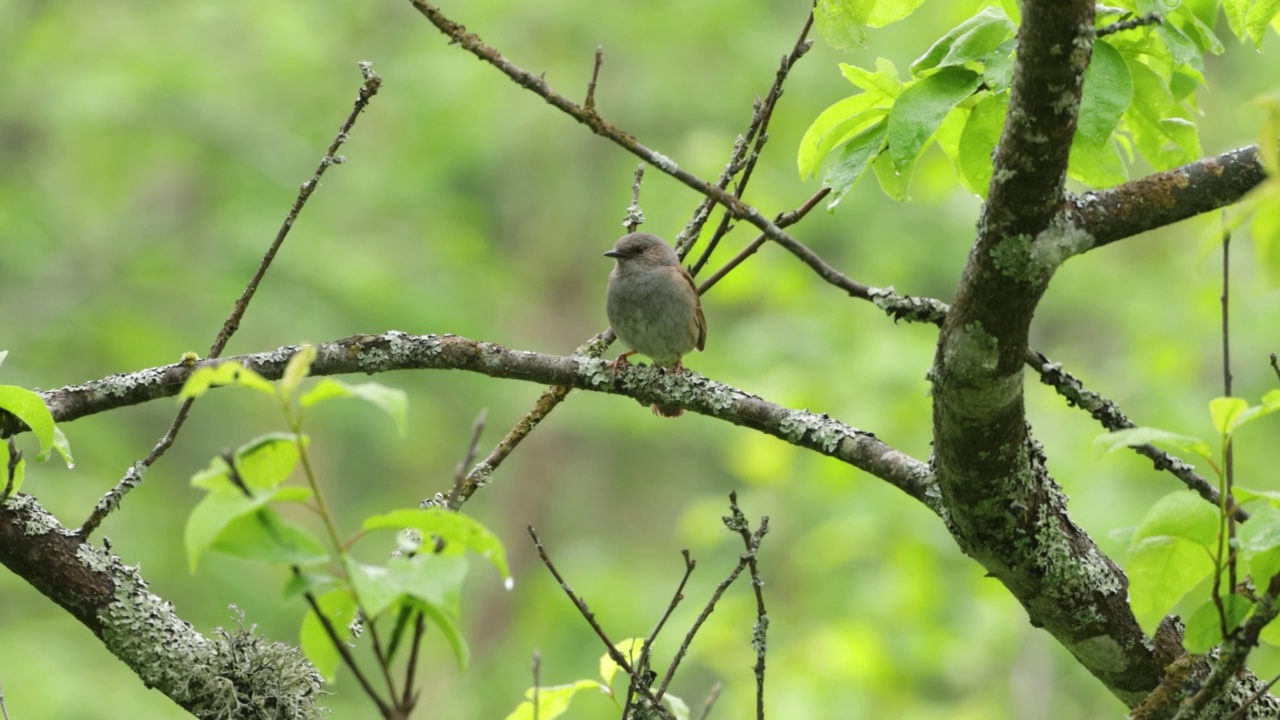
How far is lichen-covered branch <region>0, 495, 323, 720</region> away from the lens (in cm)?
253

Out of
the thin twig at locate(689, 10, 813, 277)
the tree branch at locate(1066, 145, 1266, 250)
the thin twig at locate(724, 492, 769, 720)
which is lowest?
the thin twig at locate(724, 492, 769, 720)

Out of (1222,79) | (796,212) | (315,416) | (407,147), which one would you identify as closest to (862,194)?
(1222,79)

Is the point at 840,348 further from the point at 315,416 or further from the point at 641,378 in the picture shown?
the point at 641,378

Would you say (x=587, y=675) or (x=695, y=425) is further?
(x=695, y=425)

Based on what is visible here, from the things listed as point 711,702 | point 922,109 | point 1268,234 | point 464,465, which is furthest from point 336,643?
point 922,109

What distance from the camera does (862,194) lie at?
11.3m

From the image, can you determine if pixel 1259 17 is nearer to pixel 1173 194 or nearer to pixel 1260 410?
pixel 1173 194

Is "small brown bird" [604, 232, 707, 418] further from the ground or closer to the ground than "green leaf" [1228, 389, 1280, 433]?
further from the ground

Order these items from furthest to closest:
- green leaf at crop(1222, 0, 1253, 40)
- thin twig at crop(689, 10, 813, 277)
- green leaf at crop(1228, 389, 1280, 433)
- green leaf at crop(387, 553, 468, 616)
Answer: thin twig at crop(689, 10, 813, 277), green leaf at crop(1222, 0, 1253, 40), green leaf at crop(1228, 389, 1280, 433), green leaf at crop(387, 553, 468, 616)

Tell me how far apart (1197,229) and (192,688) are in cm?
879

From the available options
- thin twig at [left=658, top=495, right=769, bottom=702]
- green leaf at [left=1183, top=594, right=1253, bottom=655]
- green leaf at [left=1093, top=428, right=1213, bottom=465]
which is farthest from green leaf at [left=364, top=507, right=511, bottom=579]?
green leaf at [left=1183, top=594, right=1253, bottom=655]

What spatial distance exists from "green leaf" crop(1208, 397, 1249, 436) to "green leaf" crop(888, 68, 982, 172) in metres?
0.76

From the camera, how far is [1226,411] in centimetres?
171

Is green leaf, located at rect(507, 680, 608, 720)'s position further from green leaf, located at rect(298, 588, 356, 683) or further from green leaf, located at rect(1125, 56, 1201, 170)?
green leaf, located at rect(1125, 56, 1201, 170)
